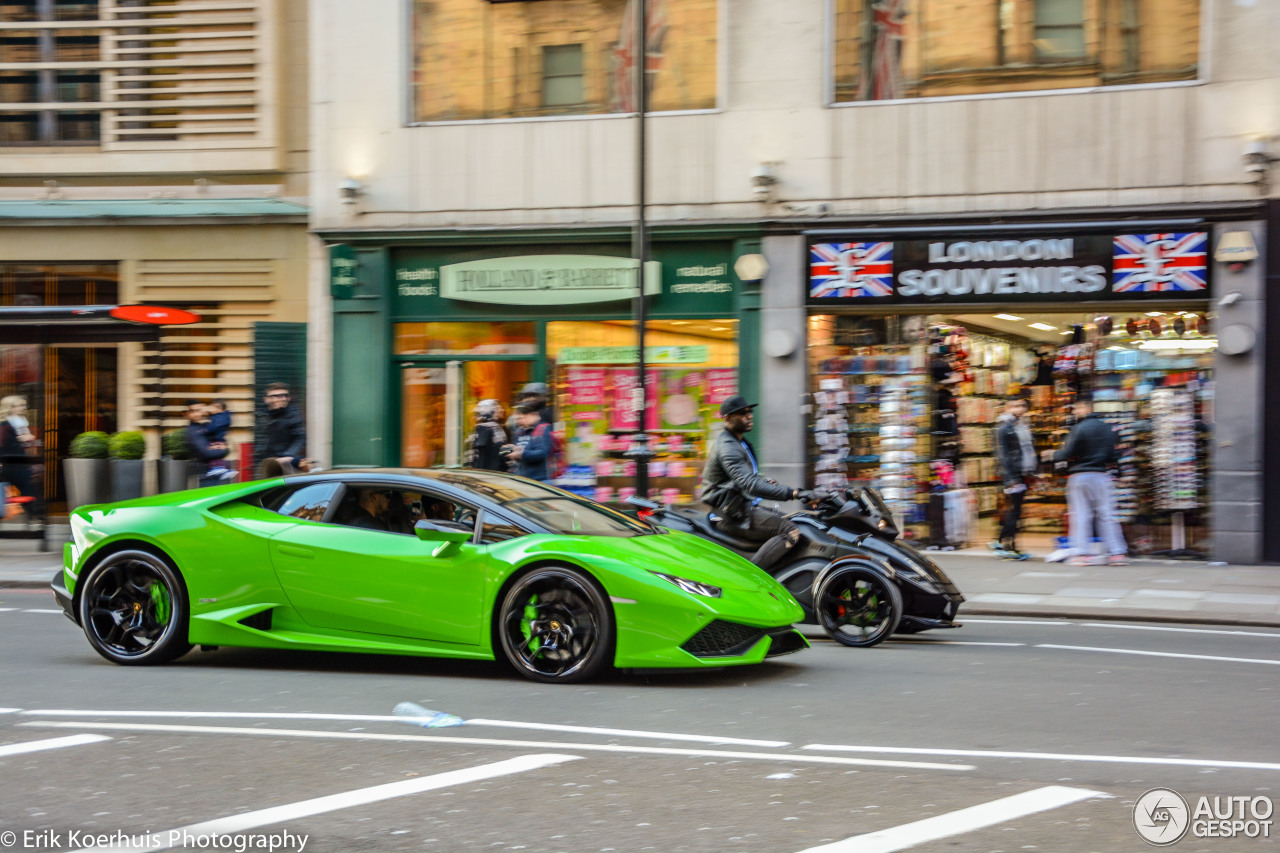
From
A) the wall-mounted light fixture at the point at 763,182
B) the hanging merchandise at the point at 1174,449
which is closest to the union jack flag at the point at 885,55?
the wall-mounted light fixture at the point at 763,182

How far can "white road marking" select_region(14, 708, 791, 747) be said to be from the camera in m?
6.10

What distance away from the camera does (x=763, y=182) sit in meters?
17.0

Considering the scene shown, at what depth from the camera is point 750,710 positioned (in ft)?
22.4

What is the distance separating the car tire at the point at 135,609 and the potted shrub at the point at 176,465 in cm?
812

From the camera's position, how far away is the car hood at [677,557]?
7.54m

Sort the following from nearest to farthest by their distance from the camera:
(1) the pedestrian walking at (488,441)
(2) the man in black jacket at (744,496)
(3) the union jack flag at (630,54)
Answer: (2) the man in black jacket at (744,496)
(1) the pedestrian walking at (488,441)
(3) the union jack flag at (630,54)

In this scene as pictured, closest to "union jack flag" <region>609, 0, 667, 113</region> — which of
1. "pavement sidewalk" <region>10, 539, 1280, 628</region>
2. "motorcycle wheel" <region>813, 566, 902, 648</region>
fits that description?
"pavement sidewalk" <region>10, 539, 1280, 628</region>

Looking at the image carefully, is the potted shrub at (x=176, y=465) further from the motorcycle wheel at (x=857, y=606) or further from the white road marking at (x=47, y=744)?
the white road marking at (x=47, y=744)

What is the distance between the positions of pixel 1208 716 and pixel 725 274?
37.1 ft

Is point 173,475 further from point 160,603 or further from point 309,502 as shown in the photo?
point 309,502

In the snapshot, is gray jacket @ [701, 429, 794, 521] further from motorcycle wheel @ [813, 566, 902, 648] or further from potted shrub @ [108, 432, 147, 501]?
potted shrub @ [108, 432, 147, 501]

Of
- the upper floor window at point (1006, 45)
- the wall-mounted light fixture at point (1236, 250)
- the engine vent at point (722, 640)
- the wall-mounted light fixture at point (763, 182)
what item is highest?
the upper floor window at point (1006, 45)

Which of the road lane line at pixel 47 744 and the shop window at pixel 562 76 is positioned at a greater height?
the shop window at pixel 562 76

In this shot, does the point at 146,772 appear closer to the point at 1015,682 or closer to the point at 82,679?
the point at 82,679
